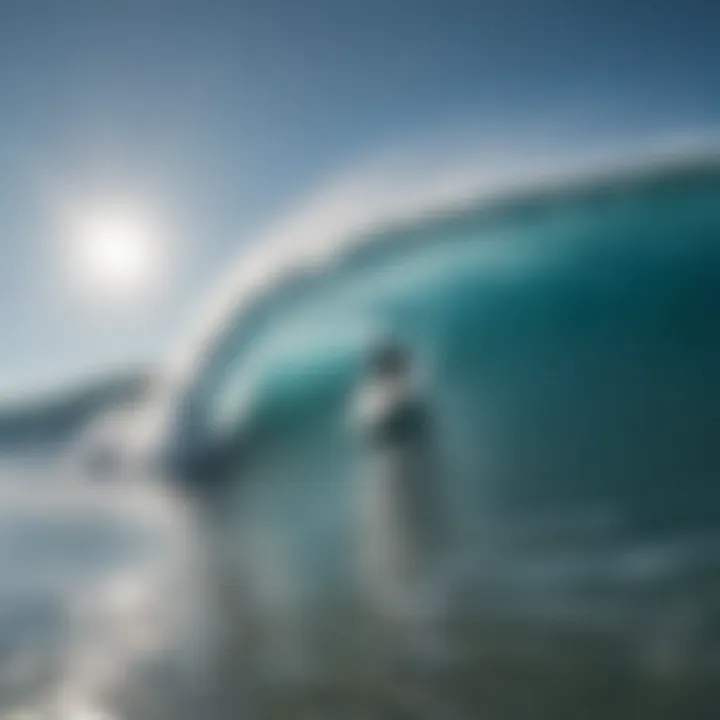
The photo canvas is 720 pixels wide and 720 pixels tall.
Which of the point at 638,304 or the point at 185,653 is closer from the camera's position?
the point at 185,653

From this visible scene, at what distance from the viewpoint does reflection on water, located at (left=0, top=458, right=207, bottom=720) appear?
153 centimetres

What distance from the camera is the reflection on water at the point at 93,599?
5.02ft

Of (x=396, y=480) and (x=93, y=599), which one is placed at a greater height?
(x=396, y=480)

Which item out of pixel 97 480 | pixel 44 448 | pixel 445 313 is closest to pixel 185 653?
pixel 97 480

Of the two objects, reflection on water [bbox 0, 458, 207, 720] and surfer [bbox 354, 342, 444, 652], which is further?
surfer [bbox 354, 342, 444, 652]

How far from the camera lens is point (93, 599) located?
1.79 metres

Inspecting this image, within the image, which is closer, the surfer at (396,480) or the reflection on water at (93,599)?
the reflection on water at (93,599)

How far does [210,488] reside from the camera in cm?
196

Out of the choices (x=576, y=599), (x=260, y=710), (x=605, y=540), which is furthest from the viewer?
(x=605, y=540)

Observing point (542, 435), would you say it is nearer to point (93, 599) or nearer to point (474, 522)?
point (474, 522)

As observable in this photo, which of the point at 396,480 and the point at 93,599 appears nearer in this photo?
the point at 93,599

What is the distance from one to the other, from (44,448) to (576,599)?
1.41 meters

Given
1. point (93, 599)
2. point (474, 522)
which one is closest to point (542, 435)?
point (474, 522)

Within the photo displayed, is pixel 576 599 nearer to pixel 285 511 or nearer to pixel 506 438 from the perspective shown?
pixel 506 438
